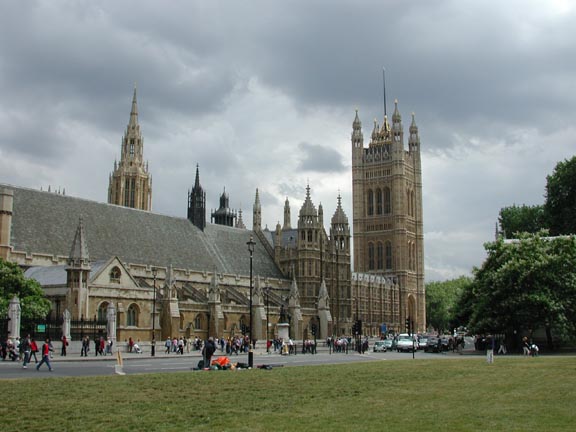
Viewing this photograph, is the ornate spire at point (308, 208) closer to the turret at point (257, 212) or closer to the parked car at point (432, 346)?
the turret at point (257, 212)

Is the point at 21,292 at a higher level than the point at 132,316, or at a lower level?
higher

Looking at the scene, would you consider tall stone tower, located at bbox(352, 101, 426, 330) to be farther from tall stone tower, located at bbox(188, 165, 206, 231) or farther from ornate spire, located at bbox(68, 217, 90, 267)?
ornate spire, located at bbox(68, 217, 90, 267)

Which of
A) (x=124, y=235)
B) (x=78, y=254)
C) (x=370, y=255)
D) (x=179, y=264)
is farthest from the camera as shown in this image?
(x=370, y=255)

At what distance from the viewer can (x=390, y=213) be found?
163 meters

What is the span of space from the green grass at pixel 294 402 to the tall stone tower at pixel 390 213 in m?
133

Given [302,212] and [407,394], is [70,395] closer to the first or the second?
[407,394]

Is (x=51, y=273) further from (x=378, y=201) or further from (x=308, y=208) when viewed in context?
(x=378, y=201)

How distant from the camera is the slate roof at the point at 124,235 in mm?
68875

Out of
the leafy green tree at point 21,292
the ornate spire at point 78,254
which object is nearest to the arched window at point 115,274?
the ornate spire at point 78,254

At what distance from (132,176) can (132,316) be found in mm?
59189

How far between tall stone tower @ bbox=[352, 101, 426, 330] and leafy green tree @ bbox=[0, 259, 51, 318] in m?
112

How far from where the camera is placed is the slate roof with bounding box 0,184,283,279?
6888 cm

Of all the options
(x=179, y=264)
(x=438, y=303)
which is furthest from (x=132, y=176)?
(x=438, y=303)

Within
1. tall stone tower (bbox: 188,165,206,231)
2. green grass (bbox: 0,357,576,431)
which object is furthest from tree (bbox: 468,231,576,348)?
tall stone tower (bbox: 188,165,206,231)
